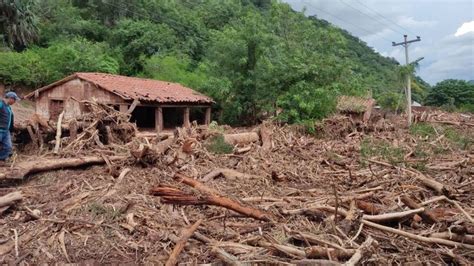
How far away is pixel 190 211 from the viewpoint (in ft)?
21.0

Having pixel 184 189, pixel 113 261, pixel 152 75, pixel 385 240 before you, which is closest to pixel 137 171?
pixel 184 189

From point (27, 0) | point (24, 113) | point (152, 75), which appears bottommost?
point (24, 113)

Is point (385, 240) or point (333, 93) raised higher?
point (333, 93)

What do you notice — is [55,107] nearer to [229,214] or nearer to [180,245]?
[229,214]

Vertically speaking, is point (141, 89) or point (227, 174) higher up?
point (141, 89)

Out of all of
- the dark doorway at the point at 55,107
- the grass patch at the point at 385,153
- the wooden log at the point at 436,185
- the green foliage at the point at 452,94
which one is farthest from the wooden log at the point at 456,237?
the green foliage at the point at 452,94

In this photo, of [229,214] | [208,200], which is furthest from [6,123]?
[229,214]

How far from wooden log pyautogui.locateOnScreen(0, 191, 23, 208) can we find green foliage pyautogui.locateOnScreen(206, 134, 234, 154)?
18.2ft

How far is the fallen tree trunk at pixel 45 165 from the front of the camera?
7.16m

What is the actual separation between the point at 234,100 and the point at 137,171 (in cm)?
1586

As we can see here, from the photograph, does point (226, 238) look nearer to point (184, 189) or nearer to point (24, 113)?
point (184, 189)

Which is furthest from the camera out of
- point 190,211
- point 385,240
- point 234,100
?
point 234,100

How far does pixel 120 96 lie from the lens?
1895cm

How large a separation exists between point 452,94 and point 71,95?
42838 mm
